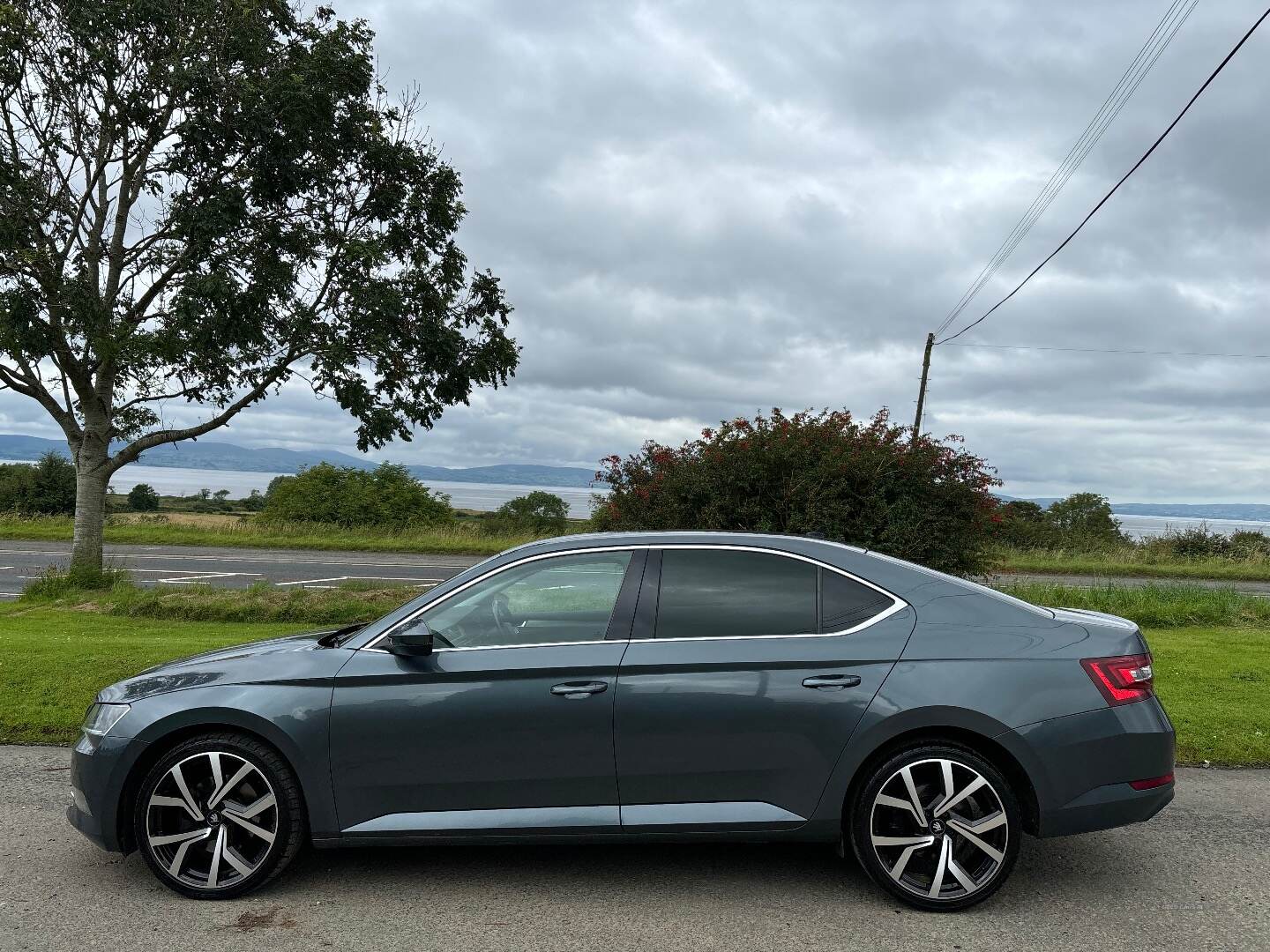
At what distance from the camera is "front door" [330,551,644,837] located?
396 cm

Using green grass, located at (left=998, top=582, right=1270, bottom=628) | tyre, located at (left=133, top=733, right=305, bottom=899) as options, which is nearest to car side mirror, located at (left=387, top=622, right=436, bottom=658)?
tyre, located at (left=133, top=733, right=305, bottom=899)

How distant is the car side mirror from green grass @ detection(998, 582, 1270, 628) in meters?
9.96

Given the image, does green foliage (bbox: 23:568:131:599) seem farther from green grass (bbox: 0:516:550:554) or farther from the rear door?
the rear door

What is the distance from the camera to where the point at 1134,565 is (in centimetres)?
2512

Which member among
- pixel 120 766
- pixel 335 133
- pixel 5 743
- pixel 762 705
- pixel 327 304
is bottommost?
pixel 5 743

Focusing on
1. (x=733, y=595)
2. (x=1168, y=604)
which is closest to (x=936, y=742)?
(x=733, y=595)

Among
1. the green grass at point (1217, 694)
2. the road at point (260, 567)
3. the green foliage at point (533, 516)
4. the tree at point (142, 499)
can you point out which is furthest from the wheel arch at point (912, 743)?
the tree at point (142, 499)

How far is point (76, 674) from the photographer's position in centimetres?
780

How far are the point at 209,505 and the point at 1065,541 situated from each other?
161 ft

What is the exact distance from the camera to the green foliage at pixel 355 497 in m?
41.1

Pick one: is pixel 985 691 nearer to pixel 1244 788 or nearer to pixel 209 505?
pixel 1244 788

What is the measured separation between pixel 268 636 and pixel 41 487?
1442 inches

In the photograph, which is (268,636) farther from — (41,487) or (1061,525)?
(41,487)

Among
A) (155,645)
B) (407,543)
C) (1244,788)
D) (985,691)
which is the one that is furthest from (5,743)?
(407,543)
